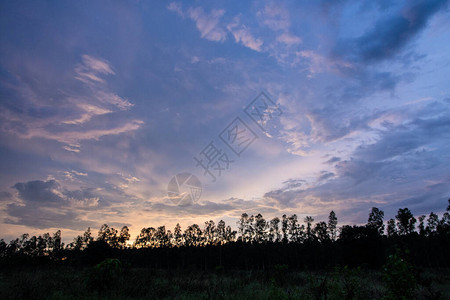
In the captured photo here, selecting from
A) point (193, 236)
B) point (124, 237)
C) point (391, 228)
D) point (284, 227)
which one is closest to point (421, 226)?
point (391, 228)

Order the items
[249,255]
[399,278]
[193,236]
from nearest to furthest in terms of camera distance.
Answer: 1. [399,278]
2. [249,255]
3. [193,236]

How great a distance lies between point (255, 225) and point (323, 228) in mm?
22053

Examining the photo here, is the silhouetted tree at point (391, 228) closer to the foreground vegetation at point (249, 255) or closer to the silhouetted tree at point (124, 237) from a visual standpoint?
the foreground vegetation at point (249, 255)

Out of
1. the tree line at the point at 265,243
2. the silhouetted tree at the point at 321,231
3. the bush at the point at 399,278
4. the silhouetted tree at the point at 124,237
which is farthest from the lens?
the silhouetted tree at the point at 124,237

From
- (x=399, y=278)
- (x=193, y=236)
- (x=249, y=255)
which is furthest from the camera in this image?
(x=193, y=236)

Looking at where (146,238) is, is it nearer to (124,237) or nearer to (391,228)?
(124,237)

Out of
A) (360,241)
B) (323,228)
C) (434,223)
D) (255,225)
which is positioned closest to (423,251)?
(434,223)

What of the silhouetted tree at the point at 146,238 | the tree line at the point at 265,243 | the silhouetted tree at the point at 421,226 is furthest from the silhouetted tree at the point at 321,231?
the silhouetted tree at the point at 146,238

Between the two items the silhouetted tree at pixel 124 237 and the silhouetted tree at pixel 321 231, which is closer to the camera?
the silhouetted tree at pixel 321 231

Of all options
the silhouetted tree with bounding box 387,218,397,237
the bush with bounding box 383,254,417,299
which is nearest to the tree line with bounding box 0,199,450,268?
the silhouetted tree with bounding box 387,218,397,237

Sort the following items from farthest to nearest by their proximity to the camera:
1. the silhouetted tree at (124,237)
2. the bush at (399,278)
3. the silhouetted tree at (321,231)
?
the silhouetted tree at (124,237) < the silhouetted tree at (321,231) < the bush at (399,278)

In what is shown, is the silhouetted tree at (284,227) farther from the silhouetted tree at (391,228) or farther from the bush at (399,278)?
the bush at (399,278)

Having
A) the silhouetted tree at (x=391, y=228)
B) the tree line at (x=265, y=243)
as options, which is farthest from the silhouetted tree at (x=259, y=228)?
the silhouetted tree at (x=391, y=228)

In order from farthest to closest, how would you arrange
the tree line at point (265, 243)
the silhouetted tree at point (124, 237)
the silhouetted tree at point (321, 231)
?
the silhouetted tree at point (124, 237) → the silhouetted tree at point (321, 231) → the tree line at point (265, 243)
